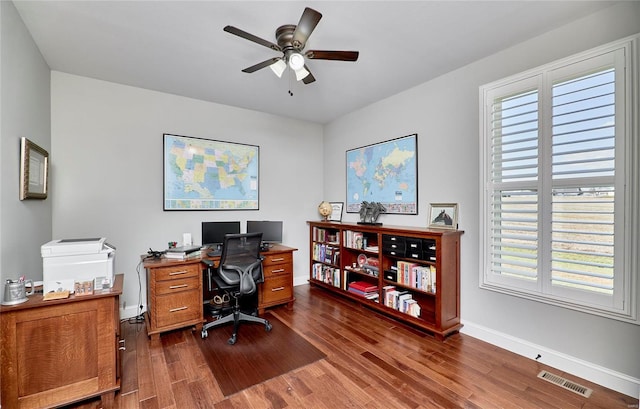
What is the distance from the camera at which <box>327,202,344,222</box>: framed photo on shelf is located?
14.3ft

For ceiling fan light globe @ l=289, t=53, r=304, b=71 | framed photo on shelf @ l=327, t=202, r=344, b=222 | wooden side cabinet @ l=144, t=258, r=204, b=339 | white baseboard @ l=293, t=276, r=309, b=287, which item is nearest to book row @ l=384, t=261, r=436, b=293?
framed photo on shelf @ l=327, t=202, r=344, b=222

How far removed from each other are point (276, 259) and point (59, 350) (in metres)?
2.04

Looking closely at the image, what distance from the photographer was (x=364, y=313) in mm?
3252

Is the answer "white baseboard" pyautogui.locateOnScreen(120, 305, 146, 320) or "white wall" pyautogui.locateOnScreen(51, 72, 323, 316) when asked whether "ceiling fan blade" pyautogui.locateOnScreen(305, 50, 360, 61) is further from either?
"white baseboard" pyautogui.locateOnScreen(120, 305, 146, 320)

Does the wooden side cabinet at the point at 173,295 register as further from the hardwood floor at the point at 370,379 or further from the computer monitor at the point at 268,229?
the computer monitor at the point at 268,229

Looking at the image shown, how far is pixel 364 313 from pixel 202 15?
3.30 m

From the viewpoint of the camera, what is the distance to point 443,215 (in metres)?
2.96

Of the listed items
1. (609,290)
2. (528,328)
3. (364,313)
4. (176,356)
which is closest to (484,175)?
(609,290)

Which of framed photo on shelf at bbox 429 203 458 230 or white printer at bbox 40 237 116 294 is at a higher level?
framed photo on shelf at bbox 429 203 458 230

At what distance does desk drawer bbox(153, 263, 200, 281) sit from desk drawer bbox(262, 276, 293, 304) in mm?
834

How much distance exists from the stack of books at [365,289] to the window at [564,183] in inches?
47.9

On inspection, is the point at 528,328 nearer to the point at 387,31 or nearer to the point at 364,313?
the point at 364,313

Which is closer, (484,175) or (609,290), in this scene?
(609,290)

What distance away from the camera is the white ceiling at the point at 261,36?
193 cm
